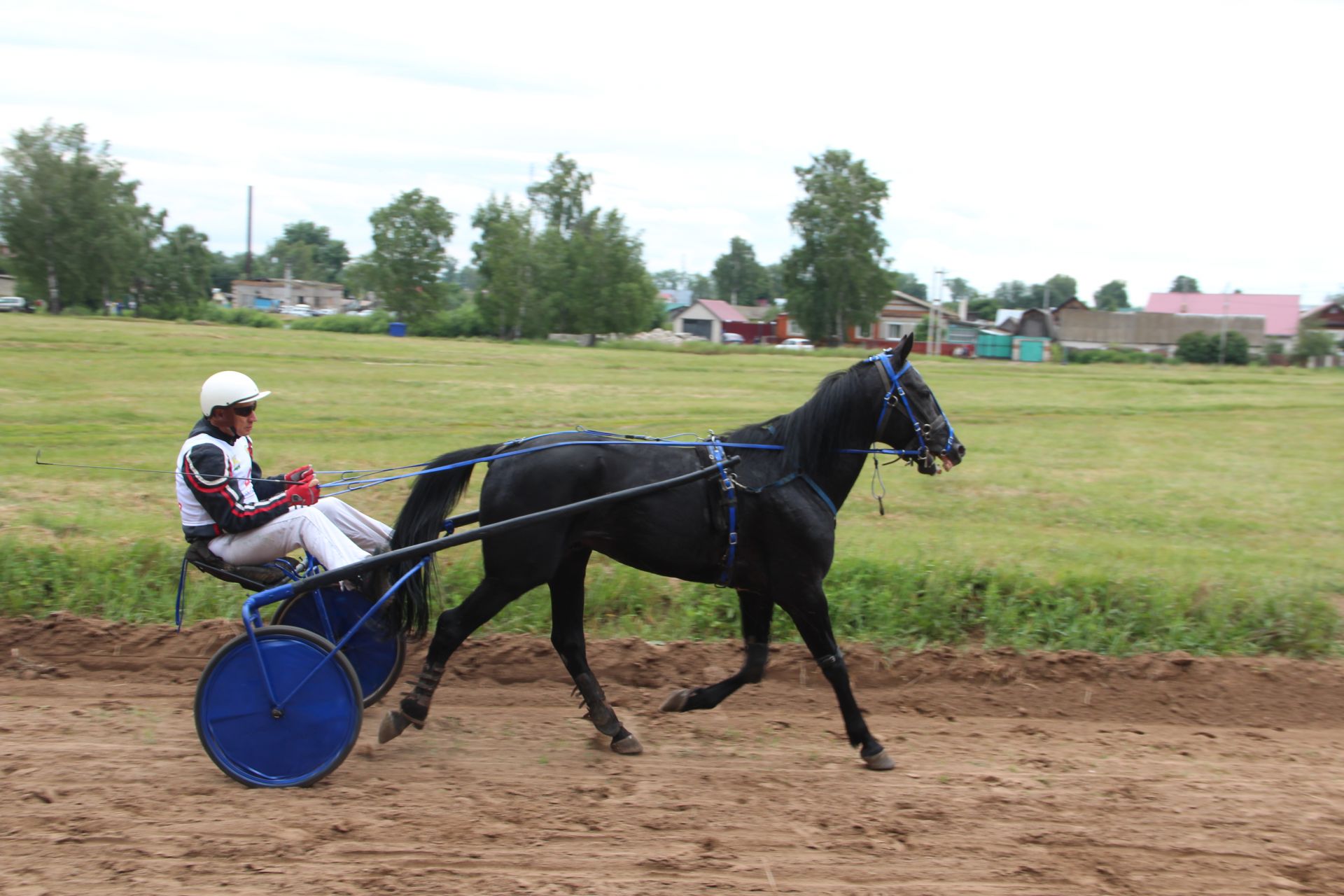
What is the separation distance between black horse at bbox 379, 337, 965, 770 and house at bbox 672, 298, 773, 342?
75.4m

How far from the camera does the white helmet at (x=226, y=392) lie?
15.9 feet

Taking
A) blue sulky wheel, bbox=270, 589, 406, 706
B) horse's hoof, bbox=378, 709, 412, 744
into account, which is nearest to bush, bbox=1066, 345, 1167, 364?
blue sulky wheel, bbox=270, 589, 406, 706

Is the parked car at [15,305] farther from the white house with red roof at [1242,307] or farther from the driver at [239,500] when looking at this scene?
the white house with red roof at [1242,307]

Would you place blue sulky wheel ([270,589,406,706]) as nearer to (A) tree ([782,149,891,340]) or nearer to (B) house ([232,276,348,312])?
(A) tree ([782,149,891,340])

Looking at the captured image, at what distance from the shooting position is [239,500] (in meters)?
4.85

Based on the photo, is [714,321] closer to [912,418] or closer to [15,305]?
[15,305]

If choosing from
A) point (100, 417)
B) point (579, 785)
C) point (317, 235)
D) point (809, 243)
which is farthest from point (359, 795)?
point (317, 235)

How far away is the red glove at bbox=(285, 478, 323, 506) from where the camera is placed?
4.96 meters

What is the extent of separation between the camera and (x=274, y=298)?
97.1 metres

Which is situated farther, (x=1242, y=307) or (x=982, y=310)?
(x=982, y=310)

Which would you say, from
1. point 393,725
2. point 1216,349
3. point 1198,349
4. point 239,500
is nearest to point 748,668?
point 393,725

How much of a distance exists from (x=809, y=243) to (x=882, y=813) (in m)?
60.7

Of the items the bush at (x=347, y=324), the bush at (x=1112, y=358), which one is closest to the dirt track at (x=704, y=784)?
the bush at (x=1112, y=358)

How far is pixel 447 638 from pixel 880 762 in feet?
7.14
